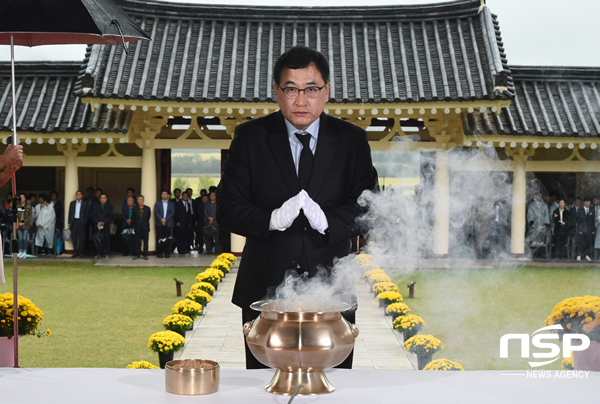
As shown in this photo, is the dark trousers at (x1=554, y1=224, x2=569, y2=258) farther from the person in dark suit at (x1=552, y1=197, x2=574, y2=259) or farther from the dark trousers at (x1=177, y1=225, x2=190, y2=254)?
the dark trousers at (x1=177, y1=225, x2=190, y2=254)

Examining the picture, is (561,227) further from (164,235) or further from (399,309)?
(164,235)

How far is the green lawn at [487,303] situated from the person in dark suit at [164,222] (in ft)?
17.5

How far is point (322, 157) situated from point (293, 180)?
18cm

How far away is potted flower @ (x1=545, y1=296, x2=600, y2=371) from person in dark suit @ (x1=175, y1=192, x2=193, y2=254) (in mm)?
10718

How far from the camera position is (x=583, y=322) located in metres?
3.51

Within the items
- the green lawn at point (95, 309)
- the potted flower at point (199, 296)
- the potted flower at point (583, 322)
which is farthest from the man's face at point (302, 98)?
the potted flower at point (199, 296)

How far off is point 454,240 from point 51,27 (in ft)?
37.4

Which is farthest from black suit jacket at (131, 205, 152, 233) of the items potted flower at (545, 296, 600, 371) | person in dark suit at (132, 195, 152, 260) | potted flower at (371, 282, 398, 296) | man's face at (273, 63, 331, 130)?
man's face at (273, 63, 331, 130)

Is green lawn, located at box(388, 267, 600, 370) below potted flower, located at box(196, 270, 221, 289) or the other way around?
below

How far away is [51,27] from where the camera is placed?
12.6ft

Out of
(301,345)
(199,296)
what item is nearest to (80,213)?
(199,296)

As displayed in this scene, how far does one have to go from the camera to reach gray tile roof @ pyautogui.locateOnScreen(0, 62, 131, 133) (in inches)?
503

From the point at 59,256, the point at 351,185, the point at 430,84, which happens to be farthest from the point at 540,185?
the point at 351,185

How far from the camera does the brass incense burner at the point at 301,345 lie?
6.54 ft
